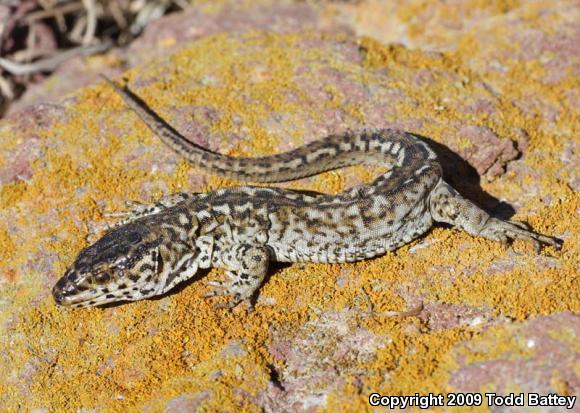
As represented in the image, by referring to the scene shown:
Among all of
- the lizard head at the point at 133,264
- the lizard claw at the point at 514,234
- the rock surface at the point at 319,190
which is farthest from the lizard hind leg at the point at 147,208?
the lizard claw at the point at 514,234

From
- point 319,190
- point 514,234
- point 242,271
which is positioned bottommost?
point 242,271

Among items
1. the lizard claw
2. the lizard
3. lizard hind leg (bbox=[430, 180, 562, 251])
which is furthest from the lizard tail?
the lizard claw

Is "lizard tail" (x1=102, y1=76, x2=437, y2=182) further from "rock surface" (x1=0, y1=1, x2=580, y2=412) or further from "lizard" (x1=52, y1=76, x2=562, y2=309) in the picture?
"rock surface" (x1=0, y1=1, x2=580, y2=412)

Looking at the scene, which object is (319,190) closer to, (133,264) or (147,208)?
(147,208)

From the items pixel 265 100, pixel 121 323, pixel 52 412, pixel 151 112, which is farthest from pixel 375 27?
pixel 52 412

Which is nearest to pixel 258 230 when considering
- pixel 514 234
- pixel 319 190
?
pixel 319 190

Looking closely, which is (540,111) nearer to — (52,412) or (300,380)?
(300,380)
